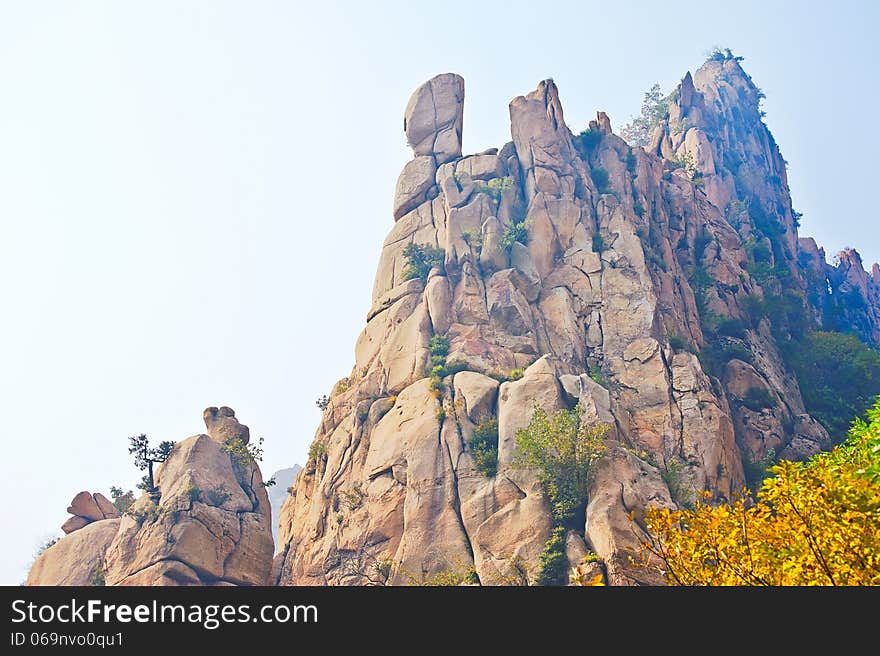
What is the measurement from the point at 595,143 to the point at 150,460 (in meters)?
41.8

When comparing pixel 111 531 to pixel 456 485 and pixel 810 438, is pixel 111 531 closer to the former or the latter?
pixel 456 485

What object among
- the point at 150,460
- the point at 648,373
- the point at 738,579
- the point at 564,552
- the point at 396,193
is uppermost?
the point at 396,193

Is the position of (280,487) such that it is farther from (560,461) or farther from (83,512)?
(560,461)

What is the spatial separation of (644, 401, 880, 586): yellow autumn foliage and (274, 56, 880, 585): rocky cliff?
62.1ft

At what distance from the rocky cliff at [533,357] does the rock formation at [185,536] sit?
192 inches

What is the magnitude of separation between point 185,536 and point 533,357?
860 inches

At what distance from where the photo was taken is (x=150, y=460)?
4278 cm

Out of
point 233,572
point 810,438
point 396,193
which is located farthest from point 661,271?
point 233,572

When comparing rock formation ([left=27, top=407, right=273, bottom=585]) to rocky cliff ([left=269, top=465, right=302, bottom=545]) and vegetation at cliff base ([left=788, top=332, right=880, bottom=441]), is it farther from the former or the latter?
rocky cliff ([left=269, top=465, right=302, bottom=545])

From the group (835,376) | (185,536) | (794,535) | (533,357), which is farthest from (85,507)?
(835,376)

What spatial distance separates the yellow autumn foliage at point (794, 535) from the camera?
556 inches

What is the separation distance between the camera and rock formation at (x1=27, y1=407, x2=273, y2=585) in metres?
37.5

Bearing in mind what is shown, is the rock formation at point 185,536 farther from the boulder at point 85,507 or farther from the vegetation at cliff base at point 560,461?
the vegetation at cliff base at point 560,461

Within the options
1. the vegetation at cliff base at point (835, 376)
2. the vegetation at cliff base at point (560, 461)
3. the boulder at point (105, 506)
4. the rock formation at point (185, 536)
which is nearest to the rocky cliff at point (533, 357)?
the vegetation at cliff base at point (560, 461)
